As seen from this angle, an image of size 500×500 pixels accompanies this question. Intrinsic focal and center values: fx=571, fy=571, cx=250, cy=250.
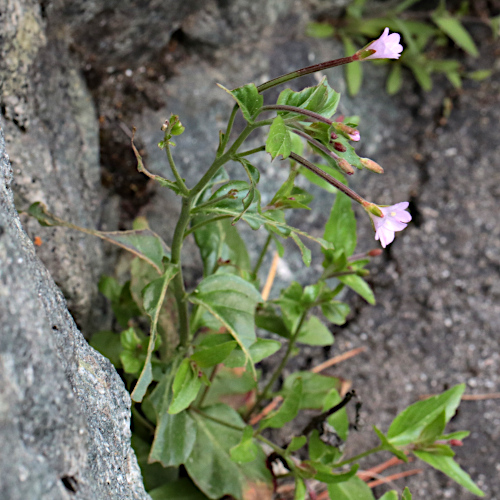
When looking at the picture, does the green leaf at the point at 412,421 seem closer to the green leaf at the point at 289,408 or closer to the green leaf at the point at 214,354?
the green leaf at the point at 289,408

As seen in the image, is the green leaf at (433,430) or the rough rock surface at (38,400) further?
the green leaf at (433,430)

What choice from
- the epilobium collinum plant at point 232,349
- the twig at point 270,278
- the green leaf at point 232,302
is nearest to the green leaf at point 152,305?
the epilobium collinum plant at point 232,349

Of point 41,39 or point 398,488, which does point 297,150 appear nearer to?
point 41,39

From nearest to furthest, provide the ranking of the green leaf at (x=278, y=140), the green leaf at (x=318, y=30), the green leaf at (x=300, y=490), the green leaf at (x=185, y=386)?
1. the green leaf at (x=278, y=140)
2. the green leaf at (x=185, y=386)
3. the green leaf at (x=300, y=490)
4. the green leaf at (x=318, y=30)

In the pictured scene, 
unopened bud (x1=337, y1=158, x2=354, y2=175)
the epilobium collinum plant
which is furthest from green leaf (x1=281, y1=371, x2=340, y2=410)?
unopened bud (x1=337, y1=158, x2=354, y2=175)

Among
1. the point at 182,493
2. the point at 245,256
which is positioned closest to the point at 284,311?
the point at 245,256
